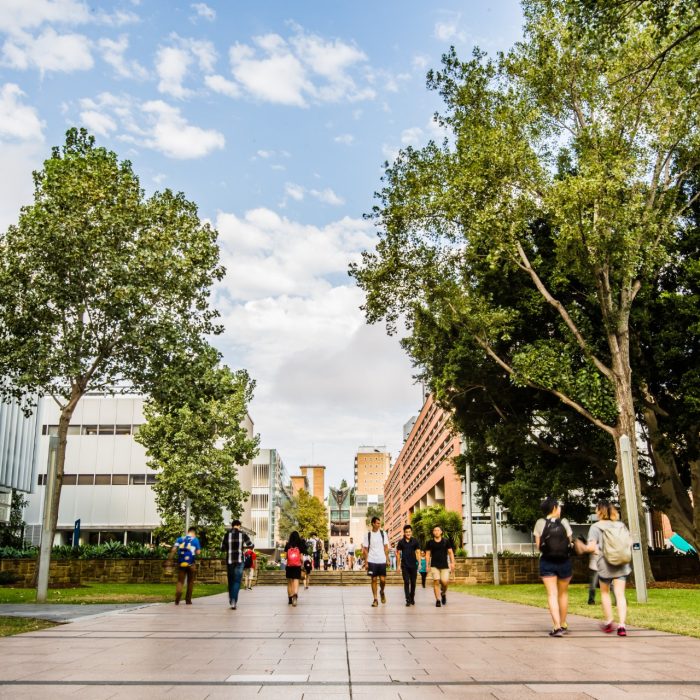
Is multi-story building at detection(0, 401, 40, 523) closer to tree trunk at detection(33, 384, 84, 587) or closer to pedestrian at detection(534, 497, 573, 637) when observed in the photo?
tree trunk at detection(33, 384, 84, 587)

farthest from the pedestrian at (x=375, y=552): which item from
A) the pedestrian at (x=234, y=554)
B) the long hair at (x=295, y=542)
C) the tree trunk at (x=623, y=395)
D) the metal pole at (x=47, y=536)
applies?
the tree trunk at (x=623, y=395)

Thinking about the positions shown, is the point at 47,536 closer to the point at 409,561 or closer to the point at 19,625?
the point at 19,625

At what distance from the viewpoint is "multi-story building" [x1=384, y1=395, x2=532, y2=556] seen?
47656 millimetres

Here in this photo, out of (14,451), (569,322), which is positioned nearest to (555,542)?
(569,322)

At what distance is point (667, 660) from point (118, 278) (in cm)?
1697

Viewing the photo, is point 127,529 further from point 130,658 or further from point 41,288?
point 130,658

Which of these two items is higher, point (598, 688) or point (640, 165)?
point (640, 165)

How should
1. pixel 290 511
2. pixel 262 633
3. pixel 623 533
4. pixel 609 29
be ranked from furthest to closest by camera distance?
1. pixel 290 511
2. pixel 609 29
3. pixel 262 633
4. pixel 623 533

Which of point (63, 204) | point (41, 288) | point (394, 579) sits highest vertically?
point (63, 204)

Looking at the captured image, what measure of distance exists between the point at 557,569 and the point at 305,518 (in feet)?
314

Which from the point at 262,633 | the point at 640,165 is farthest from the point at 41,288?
the point at 640,165

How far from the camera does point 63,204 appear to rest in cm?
2064

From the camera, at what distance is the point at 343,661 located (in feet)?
24.1

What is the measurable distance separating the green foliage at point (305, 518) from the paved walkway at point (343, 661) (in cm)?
9234
